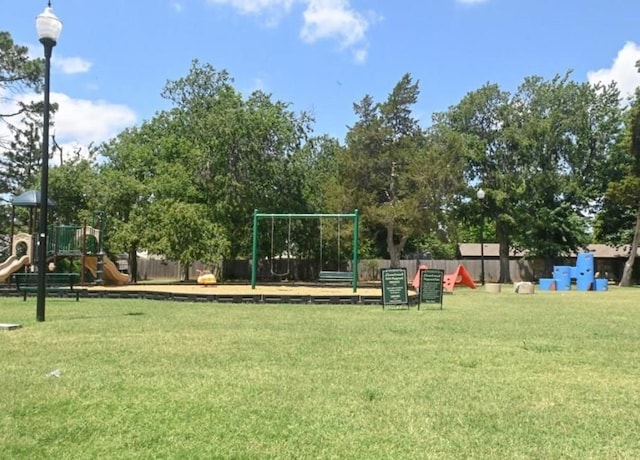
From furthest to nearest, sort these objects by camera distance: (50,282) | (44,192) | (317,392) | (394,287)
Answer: (50,282), (394,287), (44,192), (317,392)

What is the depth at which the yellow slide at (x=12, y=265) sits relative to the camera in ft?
72.3

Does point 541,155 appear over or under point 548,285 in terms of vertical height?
over

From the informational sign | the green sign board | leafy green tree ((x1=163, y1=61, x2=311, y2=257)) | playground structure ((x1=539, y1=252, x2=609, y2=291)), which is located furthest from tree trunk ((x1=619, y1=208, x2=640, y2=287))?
the green sign board

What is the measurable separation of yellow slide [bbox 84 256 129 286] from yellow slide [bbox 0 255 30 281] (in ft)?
7.06

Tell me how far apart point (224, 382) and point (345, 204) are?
1171 inches

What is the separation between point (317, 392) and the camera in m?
5.51

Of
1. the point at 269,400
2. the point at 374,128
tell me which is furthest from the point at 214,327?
the point at 374,128

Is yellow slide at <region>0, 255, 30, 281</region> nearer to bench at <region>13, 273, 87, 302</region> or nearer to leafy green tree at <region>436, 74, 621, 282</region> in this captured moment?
bench at <region>13, 273, 87, 302</region>

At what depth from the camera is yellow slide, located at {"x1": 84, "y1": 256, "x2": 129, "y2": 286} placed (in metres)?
24.4

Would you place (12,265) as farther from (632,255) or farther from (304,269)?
(632,255)

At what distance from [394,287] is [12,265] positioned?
14.9 m

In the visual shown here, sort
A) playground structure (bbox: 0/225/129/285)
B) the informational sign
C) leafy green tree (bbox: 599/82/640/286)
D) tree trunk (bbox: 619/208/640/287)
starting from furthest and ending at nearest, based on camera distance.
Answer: tree trunk (bbox: 619/208/640/287), leafy green tree (bbox: 599/82/640/286), playground structure (bbox: 0/225/129/285), the informational sign

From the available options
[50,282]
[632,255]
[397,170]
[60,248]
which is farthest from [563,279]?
[50,282]

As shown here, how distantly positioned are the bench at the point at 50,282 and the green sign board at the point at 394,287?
28.0ft
